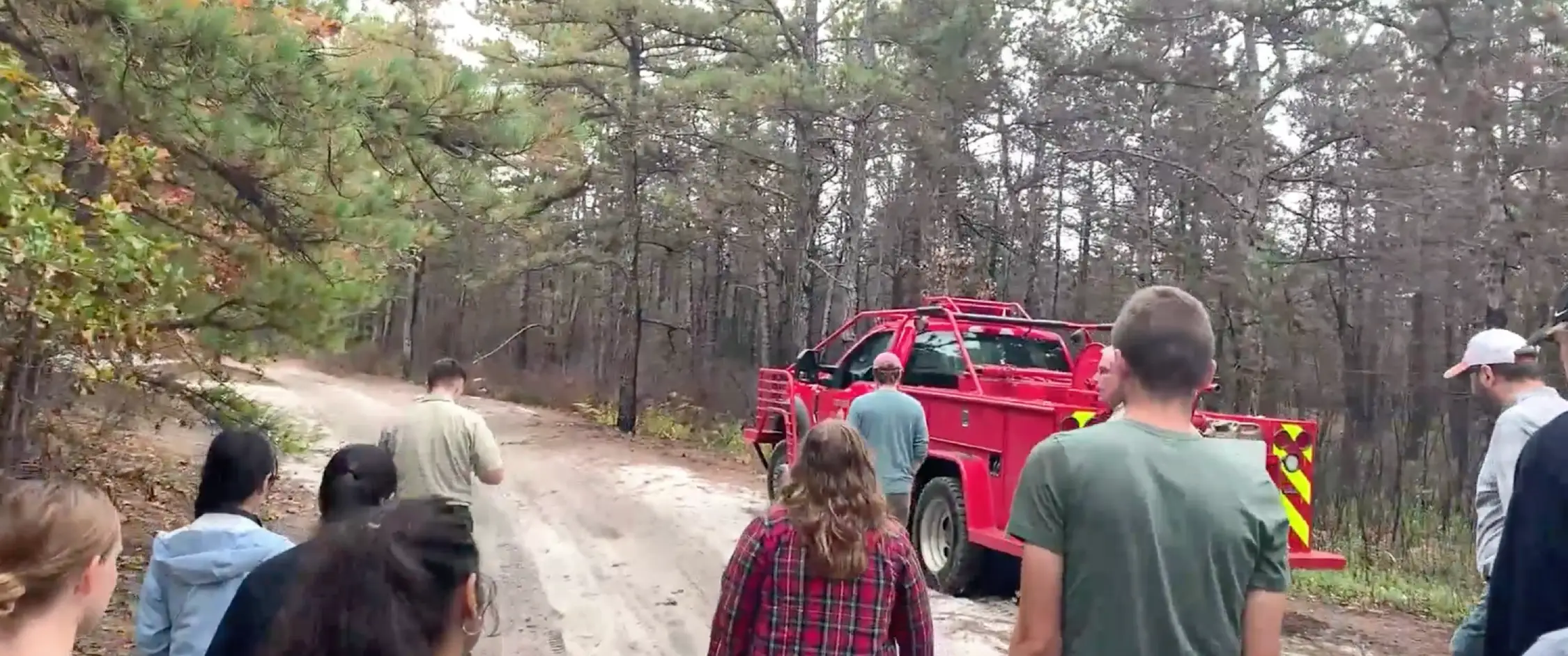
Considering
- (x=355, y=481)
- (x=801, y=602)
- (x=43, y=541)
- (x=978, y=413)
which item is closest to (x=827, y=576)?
(x=801, y=602)

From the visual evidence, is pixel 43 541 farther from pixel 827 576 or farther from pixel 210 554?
pixel 827 576

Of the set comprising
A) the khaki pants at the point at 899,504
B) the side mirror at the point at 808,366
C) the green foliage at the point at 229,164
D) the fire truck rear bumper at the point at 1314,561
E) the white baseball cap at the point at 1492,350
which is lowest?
the fire truck rear bumper at the point at 1314,561

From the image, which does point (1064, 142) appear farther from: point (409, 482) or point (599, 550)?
point (409, 482)

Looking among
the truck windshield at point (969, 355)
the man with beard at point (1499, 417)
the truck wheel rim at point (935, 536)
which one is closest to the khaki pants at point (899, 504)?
the truck wheel rim at point (935, 536)

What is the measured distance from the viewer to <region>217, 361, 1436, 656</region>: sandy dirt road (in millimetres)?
7371

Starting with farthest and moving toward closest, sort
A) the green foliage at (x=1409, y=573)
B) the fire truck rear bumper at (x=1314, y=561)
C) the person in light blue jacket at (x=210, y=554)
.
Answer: the green foliage at (x=1409, y=573)
the fire truck rear bumper at (x=1314, y=561)
the person in light blue jacket at (x=210, y=554)

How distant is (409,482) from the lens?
5613mm

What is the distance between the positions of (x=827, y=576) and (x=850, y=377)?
7327 mm

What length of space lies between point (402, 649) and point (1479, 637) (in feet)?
12.3

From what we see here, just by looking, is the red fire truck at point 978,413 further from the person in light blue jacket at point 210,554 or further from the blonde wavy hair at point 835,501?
the person in light blue jacket at point 210,554

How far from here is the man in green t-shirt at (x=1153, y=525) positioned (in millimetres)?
2543

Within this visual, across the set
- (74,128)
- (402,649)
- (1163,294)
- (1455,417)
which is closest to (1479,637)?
(1163,294)

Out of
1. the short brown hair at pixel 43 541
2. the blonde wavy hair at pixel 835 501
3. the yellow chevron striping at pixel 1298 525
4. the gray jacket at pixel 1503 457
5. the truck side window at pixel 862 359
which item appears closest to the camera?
the short brown hair at pixel 43 541

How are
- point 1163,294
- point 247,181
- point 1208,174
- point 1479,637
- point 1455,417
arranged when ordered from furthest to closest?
point 1208,174, point 1455,417, point 247,181, point 1479,637, point 1163,294
